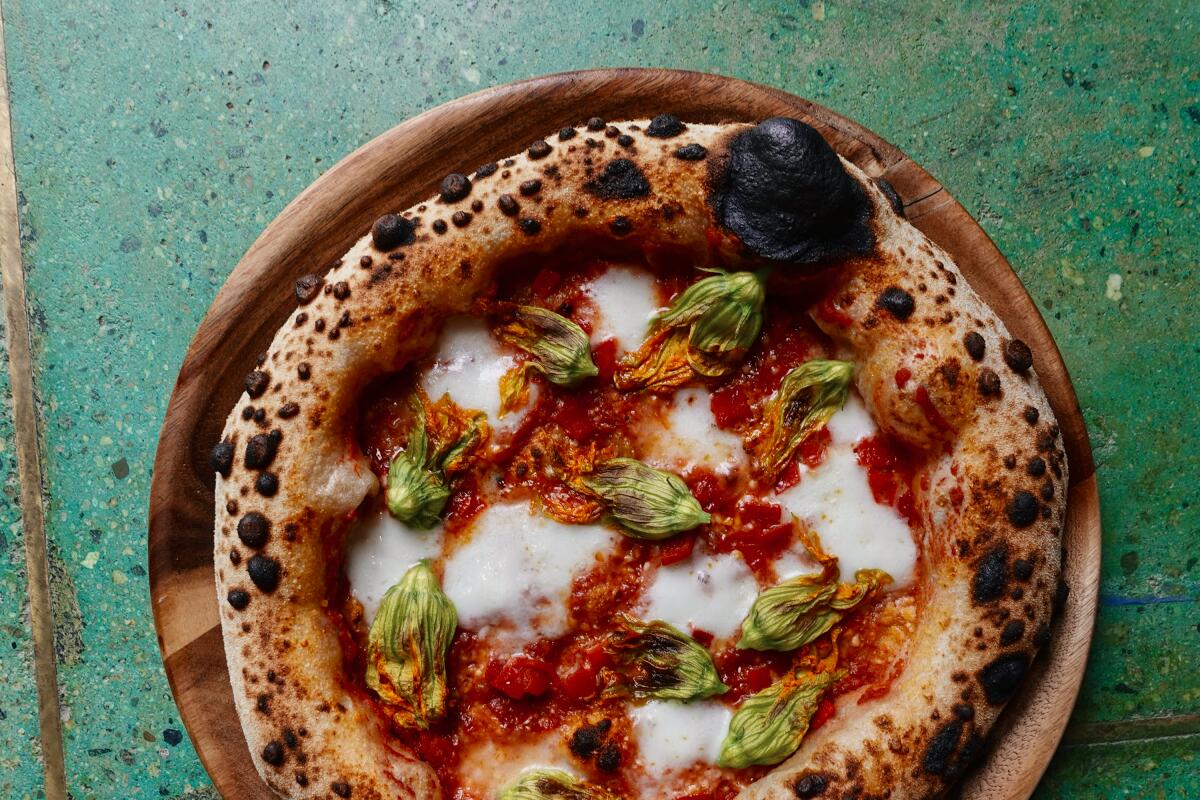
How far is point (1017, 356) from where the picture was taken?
2.20 meters

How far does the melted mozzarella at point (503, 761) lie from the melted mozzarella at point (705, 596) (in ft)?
1.14

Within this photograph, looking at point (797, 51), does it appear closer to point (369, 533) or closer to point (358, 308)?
point (358, 308)

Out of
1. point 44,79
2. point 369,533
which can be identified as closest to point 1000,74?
point 369,533

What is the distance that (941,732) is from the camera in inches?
84.9

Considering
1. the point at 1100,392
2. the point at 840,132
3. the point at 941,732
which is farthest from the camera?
the point at 1100,392

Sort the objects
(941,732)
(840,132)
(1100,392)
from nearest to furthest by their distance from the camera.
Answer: (941,732)
(840,132)
(1100,392)

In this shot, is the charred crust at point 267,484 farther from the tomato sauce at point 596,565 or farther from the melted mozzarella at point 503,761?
the melted mozzarella at point 503,761

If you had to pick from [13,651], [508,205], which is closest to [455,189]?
[508,205]

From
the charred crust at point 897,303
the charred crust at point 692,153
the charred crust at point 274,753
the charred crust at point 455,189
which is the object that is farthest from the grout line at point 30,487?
the charred crust at point 897,303

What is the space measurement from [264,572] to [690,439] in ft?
3.02

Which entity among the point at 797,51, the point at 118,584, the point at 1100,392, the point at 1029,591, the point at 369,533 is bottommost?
the point at 1029,591

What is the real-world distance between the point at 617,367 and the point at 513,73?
2.94 feet

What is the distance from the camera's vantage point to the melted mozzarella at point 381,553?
228cm

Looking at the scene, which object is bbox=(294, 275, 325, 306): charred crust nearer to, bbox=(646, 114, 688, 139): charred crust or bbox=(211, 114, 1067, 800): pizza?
bbox=(211, 114, 1067, 800): pizza
